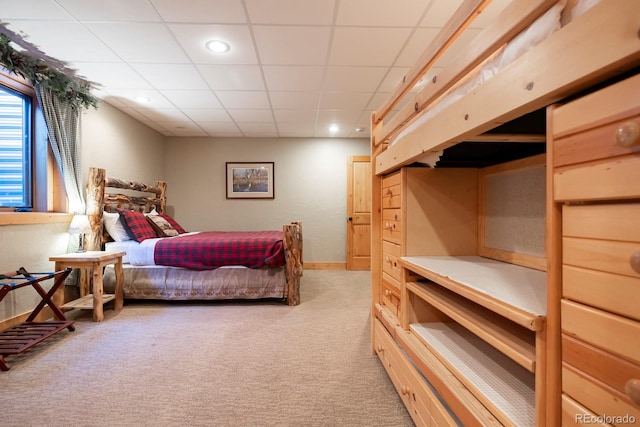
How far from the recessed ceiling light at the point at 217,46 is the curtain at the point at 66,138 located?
1704 mm

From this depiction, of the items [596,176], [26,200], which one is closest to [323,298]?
[596,176]

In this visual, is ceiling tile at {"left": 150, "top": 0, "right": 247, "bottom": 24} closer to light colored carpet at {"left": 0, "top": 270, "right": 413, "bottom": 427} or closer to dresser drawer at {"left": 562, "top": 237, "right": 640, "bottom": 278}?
dresser drawer at {"left": 562, "top": 237, "right": 640, "bottom": 278}

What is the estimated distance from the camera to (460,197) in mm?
1443

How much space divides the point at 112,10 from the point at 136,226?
213cm

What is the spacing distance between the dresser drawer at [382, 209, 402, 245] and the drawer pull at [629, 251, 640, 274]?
976 mm

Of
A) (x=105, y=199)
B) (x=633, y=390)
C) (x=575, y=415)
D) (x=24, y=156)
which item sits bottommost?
(x=575, y=415)

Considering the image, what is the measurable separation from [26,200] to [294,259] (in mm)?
2676

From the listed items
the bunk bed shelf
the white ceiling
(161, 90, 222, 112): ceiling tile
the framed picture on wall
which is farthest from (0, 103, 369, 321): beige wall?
the bunk bed shelf

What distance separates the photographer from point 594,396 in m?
0.49

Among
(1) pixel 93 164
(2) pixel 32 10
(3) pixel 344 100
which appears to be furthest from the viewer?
(3) pixel 344 100

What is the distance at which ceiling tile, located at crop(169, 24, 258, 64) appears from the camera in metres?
1.94

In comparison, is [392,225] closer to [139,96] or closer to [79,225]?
[79,225]

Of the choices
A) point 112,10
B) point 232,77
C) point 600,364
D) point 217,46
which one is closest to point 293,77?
point 232,77

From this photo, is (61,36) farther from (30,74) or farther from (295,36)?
(295,36)
